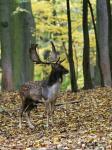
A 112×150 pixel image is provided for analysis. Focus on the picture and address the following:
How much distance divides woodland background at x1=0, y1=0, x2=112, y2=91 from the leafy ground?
82.2 inches

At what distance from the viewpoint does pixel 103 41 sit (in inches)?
832

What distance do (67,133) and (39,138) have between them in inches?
23.9

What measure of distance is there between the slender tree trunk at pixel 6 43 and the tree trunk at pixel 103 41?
3.86 meters

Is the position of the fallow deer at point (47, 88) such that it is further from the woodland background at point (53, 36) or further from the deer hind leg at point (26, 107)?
the woodland background at point (53, 36)

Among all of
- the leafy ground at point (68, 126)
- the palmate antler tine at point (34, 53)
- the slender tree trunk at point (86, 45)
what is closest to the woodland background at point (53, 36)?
the slender tree trunk at point (86, 45)

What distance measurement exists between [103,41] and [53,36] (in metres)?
13.0

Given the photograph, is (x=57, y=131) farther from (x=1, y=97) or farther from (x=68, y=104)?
(x=1, y=97)

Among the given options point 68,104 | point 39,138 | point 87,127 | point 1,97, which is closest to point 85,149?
point 39,138

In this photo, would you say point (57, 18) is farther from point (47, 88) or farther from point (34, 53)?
point (47, 88)

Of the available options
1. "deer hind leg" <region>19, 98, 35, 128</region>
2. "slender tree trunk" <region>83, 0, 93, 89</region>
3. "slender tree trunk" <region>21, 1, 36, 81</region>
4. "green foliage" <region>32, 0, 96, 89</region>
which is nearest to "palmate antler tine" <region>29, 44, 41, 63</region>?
"deer hind leg" <region>19, 98, 35, 128</region>

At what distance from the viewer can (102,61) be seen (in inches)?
819

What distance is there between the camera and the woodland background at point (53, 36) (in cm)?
1844

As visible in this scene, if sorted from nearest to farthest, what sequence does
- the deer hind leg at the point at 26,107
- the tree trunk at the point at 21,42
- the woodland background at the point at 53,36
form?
the deer hind leg at the point at 26,107 < the woodland background at the point at 53,36 < the tree trunk at the point at 21,42

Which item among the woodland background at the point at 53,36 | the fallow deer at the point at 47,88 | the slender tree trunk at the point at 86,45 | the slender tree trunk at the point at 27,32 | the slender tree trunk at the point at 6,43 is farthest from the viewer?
the slender tree trunk at the point at 27,32
